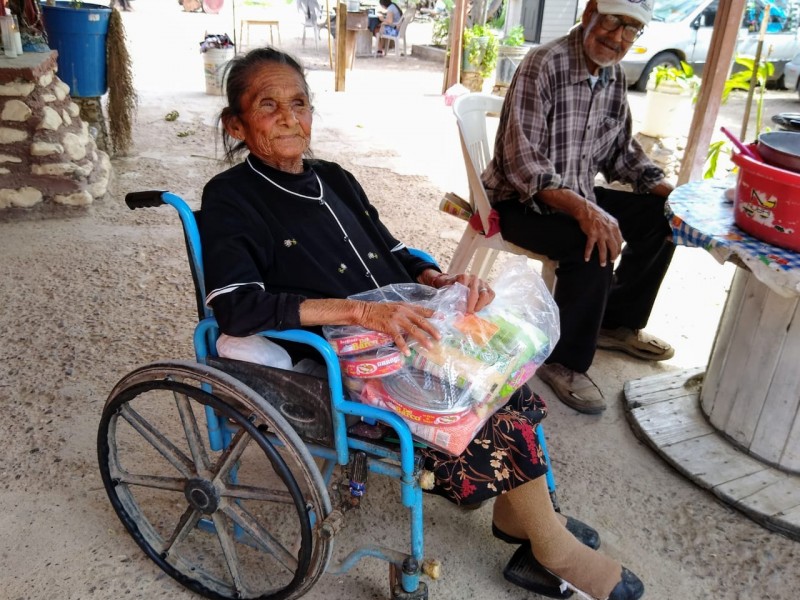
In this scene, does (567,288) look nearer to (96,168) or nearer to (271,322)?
(271,322)

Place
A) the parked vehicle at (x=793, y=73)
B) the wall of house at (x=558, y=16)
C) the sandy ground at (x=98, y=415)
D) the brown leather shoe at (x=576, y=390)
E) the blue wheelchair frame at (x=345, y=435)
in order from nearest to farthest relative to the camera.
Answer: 1. the blue wheelchair frame at (x=345, y=435)
2. the sandy ground at (x=98, y=415)
3. the brown leather shoe at (x=576, y=390)
4. the parked vehicle at (x=793, y=73)
5. the wall of house at (x=558, y=16)

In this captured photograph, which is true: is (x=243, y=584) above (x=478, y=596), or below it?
above

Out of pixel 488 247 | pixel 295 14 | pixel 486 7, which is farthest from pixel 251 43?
pixel 488 247

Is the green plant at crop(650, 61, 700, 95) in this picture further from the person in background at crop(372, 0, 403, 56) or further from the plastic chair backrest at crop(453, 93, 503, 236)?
the person in background at crop(372, 0, 403, 56)

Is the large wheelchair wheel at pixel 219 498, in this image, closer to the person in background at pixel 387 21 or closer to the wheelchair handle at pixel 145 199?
the wheelchair handle at pixel 145 199

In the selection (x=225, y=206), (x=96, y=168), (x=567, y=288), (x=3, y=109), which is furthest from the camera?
(x=96, y=168)

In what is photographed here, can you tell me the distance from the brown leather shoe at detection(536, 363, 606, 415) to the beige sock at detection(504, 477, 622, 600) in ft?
3.14

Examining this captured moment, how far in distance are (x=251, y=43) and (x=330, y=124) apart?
6.60 m

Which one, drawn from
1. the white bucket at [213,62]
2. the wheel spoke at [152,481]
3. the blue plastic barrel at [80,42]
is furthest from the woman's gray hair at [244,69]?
the white bucket at [213,62]

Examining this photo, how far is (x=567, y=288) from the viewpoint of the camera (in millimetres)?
2568

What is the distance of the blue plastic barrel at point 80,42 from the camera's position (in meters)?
4.84

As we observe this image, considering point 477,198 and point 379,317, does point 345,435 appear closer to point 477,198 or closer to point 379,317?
A: point 379,317

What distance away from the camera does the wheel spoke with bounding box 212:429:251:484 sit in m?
1.57

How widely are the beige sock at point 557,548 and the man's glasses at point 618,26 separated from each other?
1.73 m
